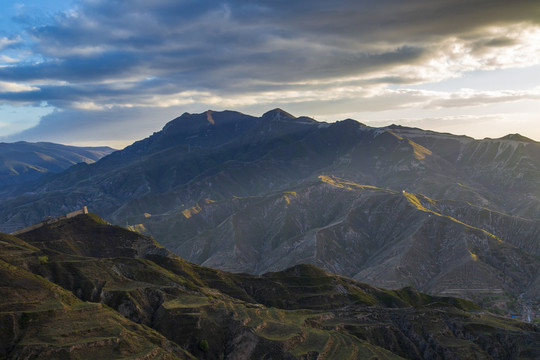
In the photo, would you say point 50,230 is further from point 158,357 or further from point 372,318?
point 372,318

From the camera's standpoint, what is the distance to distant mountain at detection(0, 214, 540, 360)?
331 feet

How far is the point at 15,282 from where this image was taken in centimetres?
11231

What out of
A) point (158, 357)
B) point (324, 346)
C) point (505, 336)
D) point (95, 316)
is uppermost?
point (95, 316)

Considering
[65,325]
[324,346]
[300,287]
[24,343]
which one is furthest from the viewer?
[300,287]

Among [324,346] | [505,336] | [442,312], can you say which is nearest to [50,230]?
[324,346]

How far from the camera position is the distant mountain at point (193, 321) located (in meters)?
101

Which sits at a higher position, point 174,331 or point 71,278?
point 71,278

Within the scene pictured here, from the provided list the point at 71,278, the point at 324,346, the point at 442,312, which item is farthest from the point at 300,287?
the point at 71,278

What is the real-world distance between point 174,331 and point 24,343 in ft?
138

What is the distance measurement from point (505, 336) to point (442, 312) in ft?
69.2

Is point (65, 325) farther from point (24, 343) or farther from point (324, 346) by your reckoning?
point (324, 346)

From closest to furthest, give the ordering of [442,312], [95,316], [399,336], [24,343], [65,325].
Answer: [24,343], [65,325], [95,316], [399,336], [442,312]

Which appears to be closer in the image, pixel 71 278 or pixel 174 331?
pixel 174 331

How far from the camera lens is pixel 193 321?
422 ft
